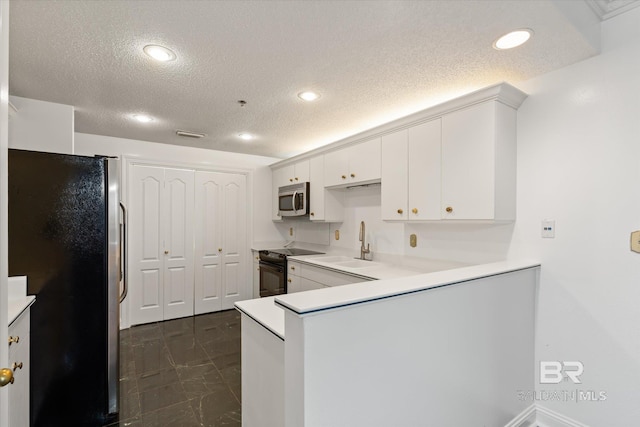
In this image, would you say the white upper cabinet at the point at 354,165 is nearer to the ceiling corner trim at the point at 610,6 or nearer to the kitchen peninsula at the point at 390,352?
the kitchen peninsula at the point at 390,352

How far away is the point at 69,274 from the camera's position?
1.77 meters

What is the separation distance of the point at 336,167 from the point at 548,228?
2011 millimetres

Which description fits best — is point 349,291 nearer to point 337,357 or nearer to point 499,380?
point 337,357

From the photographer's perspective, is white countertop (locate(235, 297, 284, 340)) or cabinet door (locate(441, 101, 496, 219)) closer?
white countertop (locate(235, 297, 284, 340))

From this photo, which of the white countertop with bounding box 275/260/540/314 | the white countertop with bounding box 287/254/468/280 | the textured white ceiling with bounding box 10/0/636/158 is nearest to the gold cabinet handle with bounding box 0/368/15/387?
the white countertop with bounding box 275/260/540/314

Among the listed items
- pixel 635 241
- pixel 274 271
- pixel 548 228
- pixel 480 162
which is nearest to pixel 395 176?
pixel 480 162

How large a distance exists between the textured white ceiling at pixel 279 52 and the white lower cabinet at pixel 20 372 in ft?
4.93

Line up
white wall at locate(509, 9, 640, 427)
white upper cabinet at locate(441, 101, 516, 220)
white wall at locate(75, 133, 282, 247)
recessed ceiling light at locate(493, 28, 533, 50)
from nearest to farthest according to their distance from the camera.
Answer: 1. recessed ceiling light at locate(493, 28, 533, 50)
2. white wall at locate(509, 9, 640, 427)
3. white upper cabinet at locate(441, 101, 516, 220)
4. white wall at locate(75, 133, 282, 247)

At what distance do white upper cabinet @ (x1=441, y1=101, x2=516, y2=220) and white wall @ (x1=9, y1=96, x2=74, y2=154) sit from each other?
Answer: 314 cm

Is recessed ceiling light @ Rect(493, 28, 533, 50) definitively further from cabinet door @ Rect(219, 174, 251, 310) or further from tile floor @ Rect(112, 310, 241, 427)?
cabinet door @ Rect(219, 174, 251, 310)

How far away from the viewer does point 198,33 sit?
1.58 metres

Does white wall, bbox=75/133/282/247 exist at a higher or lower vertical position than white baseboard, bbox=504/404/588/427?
higher

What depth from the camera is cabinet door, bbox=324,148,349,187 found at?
10.5 feet

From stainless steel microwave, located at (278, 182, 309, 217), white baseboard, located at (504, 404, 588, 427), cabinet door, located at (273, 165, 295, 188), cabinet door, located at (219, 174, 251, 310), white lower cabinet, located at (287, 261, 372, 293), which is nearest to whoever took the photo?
white baseboard, located at (504, 404, 588, 427)
